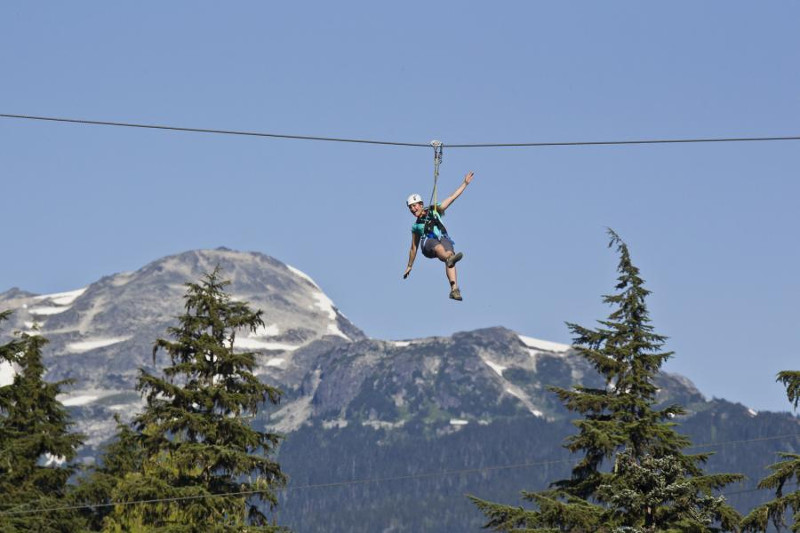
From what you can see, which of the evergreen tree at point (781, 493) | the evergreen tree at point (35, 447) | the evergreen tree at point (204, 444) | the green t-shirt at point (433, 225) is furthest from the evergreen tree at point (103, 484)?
the green t-shirt at point (433, 225)

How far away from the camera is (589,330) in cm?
5131

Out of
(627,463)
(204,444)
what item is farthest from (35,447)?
(627,463)

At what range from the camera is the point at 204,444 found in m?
45.1

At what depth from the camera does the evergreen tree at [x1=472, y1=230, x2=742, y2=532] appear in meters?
42.6

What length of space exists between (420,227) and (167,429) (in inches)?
746

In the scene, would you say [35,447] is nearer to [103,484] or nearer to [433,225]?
[103,484]

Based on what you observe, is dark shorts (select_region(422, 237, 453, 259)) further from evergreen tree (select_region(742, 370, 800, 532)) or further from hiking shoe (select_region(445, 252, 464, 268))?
evergreen tree (select_region(742, 370, 800, 532))

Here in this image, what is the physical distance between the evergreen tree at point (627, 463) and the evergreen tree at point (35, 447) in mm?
13904

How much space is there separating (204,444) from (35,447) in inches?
480

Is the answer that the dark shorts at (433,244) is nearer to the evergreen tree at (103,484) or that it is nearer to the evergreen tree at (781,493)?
the evergreen tree at (781,493)

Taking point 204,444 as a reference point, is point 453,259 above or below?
above

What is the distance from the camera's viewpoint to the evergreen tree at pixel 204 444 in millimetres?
44188

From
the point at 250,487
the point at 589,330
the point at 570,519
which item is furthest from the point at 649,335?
the point at 250,487

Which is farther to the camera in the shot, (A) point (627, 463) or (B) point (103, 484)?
(B) point (103, 484)
